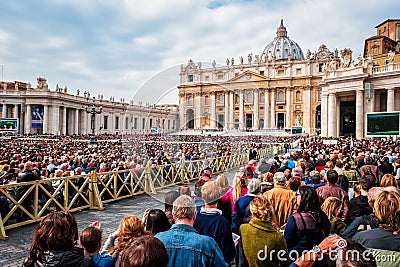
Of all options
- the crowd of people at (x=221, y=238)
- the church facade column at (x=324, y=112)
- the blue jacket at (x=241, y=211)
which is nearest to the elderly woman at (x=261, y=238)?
the crowd of people at (x=221, y=238)

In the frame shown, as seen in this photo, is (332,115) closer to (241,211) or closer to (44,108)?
(241,211)

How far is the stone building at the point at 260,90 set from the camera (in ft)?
14.3

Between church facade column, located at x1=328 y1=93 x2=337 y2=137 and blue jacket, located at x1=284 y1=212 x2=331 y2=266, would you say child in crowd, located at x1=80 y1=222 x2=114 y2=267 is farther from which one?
church facade column, located at x1=328 y1=93 x2=337 y2=137

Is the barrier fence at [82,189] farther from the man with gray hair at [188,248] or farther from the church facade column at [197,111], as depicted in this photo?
the man with gray hair at [188,248]

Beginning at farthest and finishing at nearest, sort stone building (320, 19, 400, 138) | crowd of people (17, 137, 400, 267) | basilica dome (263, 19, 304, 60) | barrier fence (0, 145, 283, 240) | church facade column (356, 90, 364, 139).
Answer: basilica dome (263, 19, 304, 60)
church facade column (356, 90, 364, 139)
stone building (320, 19, 400, 138)
barrier fence (0, 145, 283, 240)
crowd of people (17, 137, 400, 267)

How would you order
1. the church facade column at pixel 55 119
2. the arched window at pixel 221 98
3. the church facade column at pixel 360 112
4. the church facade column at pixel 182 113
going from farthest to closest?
the church facade column at pixel 55 119
the church facade column at pixel 360 112
the church facade column at pixel 182 113
the arched window at pixel 221 98

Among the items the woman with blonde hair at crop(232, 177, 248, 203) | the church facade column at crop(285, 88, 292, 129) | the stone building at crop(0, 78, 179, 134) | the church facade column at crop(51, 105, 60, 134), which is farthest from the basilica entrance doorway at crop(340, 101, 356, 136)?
the church facade column at crop(51, 105, 60, 134)

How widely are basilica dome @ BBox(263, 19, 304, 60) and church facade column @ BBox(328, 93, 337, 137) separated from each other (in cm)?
6239

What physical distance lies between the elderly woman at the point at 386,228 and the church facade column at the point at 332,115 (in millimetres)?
38194

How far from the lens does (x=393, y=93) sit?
111 feet

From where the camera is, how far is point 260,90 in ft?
30.2

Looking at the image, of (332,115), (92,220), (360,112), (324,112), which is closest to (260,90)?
(92,220)

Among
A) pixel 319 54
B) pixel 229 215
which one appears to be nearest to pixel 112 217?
pixel 229 215

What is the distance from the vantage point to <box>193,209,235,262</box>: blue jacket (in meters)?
3.05
